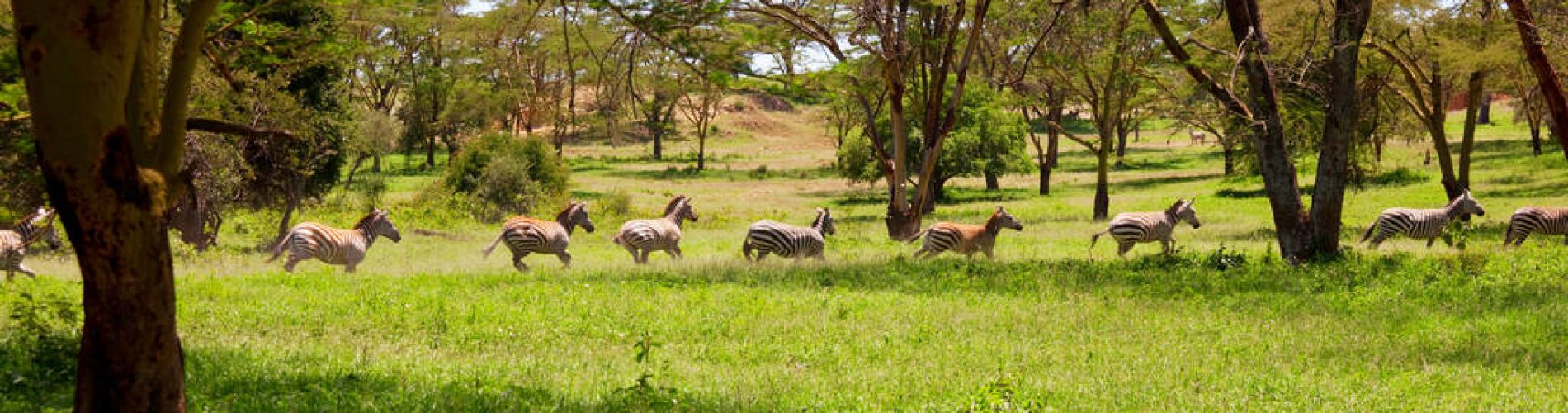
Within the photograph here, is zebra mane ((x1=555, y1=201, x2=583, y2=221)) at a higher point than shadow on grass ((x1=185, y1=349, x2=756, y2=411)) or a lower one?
higher

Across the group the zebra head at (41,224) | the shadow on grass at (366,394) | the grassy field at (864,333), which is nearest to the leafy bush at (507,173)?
the grassy field at (864,333)

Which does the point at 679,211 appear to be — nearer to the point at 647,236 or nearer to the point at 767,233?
the point at 647,236

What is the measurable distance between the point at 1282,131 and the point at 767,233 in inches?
316

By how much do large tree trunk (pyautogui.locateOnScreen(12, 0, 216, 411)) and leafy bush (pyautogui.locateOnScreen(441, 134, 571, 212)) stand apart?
102 ft

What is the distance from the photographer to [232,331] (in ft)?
37.0

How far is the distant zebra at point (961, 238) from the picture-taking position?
1992 cm

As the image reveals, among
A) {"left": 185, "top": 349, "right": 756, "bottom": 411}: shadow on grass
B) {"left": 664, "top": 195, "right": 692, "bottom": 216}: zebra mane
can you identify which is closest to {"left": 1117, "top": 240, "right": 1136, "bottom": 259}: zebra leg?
{"left": 664, "top": 195, "right": 692, "bottom": 216}: zebra mane

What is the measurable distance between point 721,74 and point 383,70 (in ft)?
196

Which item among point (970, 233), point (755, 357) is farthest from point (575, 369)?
point (970, 233)

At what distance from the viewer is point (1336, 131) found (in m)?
18.1

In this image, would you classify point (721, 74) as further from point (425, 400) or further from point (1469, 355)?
point (1469, 355)

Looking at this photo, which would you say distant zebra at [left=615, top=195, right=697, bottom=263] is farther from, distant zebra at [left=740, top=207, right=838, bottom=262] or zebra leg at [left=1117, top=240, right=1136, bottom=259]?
zebra leg at [left=1117, top=240, right=1136, bottom=259]

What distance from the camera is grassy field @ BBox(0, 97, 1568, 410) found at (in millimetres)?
8305

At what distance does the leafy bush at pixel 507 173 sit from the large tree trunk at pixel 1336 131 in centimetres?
2413
